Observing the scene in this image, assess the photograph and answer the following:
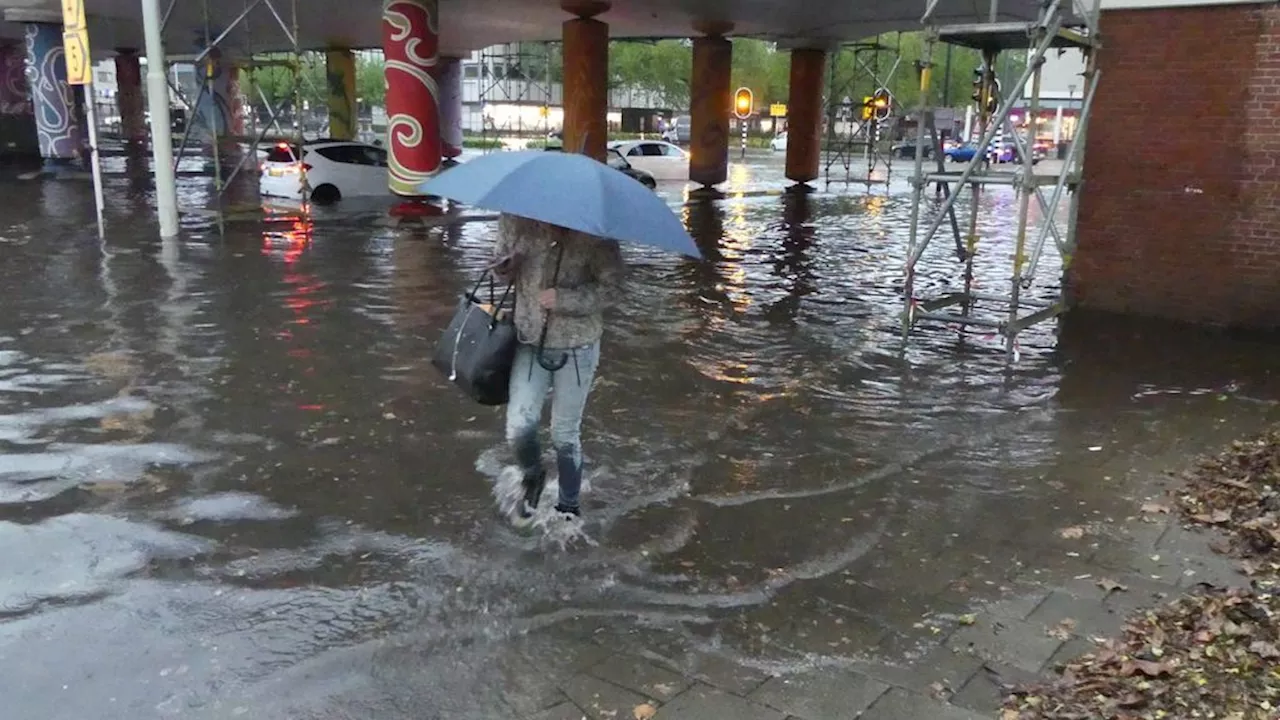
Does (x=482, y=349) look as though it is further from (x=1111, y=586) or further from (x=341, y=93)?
(x=341, y=93)

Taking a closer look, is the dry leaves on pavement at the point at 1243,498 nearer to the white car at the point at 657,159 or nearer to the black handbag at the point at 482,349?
the black handbag at the point at 482,349

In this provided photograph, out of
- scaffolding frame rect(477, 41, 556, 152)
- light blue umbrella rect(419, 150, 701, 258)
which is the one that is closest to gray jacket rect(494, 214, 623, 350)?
light blue umbrella rect(419, 150, 701, 258)

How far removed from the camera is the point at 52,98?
96.7 feet

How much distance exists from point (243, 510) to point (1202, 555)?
478cm

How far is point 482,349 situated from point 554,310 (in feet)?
1.24

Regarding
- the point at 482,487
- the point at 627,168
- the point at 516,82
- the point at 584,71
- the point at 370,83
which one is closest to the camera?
the point at 482,487

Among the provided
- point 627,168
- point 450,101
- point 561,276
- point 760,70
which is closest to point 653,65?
point 760,70

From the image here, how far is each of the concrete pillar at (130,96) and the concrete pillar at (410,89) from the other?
27.6 metres

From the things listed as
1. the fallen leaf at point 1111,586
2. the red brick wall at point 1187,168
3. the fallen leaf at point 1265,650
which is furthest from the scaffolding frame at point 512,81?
the fallen leaf at point 1265,650

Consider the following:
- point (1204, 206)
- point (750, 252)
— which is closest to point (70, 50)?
point (750, 252)

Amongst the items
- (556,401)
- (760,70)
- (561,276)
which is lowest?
(556,401)

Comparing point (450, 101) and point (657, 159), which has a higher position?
point (450, 101)

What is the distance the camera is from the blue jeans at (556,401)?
477cm

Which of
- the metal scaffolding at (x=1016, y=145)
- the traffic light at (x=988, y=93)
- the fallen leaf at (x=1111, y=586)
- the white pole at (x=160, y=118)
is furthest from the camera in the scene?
the white pole at (x=160, y=118)
